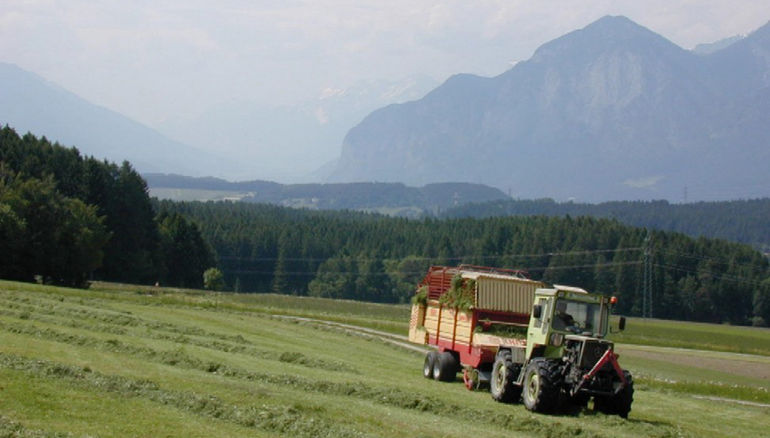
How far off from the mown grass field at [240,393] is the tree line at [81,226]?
43.9 metres

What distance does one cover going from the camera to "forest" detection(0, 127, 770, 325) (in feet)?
276

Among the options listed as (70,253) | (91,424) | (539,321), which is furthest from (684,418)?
(70,253)

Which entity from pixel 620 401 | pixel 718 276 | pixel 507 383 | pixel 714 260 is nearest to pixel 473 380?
pixel 507 383

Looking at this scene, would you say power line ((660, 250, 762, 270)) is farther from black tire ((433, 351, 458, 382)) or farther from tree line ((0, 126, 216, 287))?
black tire ((433, 351, 458, 382))

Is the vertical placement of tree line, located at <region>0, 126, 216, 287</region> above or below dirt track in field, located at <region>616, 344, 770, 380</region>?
above

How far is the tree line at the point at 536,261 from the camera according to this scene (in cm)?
13700

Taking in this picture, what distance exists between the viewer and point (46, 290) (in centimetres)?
5250

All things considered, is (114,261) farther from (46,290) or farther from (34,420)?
(34,420)

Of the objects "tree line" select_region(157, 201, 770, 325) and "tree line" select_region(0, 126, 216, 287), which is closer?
"tree line" select_region(0, 126, 216, 287)

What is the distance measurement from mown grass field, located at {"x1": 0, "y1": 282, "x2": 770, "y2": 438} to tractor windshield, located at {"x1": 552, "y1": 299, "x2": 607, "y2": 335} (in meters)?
2.32

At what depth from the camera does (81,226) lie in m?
87.9

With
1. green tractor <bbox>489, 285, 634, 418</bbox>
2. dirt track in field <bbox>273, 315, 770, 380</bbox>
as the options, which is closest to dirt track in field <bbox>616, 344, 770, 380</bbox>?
dirt track in field <bbox>273, 315, 770, 380</bbox>

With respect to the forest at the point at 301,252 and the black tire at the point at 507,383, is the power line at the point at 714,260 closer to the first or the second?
the forest at the point at 301,252

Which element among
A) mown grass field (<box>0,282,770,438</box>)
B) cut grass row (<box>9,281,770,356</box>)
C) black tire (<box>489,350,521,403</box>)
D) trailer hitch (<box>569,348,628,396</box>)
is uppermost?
trailer hitch (<box>569,348,628,396</box>)
